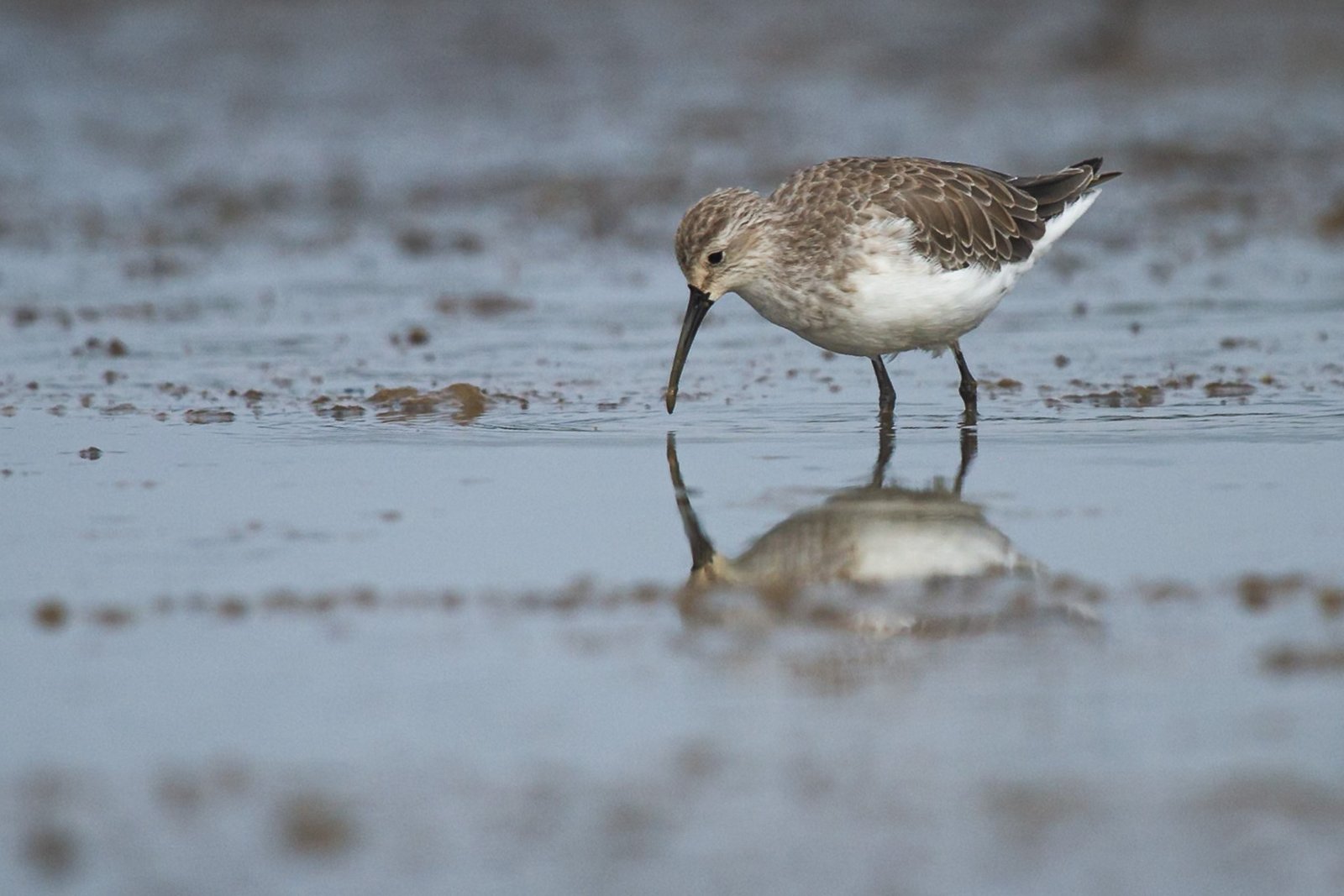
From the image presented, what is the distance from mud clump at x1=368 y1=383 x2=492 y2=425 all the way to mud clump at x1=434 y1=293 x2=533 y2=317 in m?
2.56

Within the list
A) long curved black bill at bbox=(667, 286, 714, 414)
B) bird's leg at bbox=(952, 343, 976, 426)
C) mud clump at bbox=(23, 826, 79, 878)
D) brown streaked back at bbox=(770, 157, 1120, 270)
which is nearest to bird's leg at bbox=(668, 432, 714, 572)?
long curved black bill at bbox=(667, 286, 714, 414)

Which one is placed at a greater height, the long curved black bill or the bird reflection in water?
the long curved black bill

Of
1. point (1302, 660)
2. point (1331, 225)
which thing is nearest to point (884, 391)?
point (1302, 660)

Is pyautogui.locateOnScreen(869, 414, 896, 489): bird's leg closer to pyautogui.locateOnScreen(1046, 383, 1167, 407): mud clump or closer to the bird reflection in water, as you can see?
the bird reflection in water

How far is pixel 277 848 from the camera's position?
13.9 ft

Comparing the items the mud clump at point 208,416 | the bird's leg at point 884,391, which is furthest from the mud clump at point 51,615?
the bird's leg at point 884,391

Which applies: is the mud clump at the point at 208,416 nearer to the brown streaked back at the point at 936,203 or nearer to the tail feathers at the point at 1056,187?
the brown streaked back at the point at 936,203

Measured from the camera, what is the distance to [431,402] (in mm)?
9430

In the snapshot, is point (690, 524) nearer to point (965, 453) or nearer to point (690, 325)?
point (965, 453)

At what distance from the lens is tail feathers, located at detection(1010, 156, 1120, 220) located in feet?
32.3

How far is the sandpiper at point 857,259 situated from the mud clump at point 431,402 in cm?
97

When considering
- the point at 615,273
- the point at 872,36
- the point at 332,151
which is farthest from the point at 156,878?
the point at 872,36

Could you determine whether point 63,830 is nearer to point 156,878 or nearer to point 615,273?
point 156,878

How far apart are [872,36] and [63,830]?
775 inches
